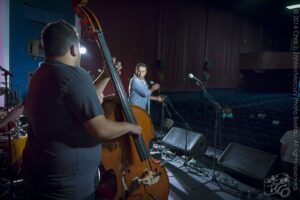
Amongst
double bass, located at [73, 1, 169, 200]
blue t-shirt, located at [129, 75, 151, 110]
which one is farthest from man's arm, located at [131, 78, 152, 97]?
double bass, located at [73, 1, 169, 200]

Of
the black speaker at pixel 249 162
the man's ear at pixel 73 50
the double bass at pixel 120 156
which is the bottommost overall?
the black speaker at pixel 249 162

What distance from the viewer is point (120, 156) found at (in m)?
2.07

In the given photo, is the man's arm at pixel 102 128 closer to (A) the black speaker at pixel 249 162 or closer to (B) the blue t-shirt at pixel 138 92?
(A) the black speaker at pixel 249 162

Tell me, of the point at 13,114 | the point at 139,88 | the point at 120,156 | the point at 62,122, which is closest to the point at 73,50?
the point at 62,122

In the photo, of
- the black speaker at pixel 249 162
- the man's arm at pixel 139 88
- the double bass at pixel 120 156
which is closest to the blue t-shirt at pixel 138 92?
the man's arm at pixel 139 88

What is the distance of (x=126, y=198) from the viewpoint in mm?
2133

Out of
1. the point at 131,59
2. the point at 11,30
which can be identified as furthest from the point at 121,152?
the point at 131,59

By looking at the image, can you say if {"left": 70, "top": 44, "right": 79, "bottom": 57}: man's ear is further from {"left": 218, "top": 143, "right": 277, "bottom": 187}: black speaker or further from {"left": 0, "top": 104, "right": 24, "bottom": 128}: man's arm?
{"left": 218, "top": 143, "right": 277, "bottom": 187}: black speaker

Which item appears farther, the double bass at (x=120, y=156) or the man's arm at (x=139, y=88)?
the man's arm at (x=139, y=88)

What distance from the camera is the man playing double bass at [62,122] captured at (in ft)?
3.83

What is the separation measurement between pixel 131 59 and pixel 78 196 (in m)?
9.16

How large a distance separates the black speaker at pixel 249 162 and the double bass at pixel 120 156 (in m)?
2.07

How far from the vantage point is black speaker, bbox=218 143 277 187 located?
3.63 meters

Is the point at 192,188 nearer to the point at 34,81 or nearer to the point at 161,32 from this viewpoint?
the point at 34,81
